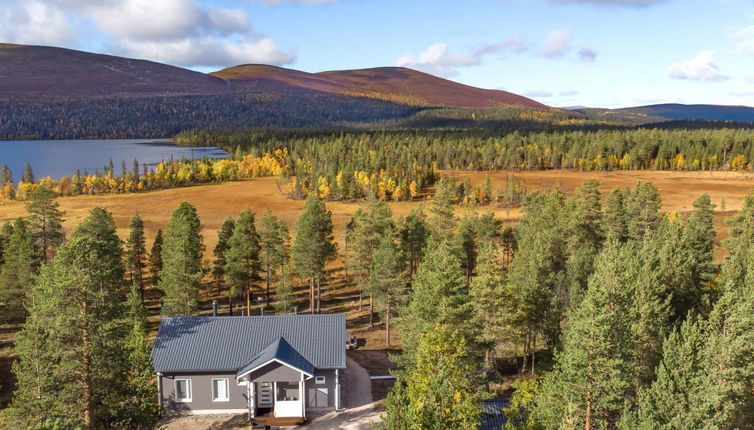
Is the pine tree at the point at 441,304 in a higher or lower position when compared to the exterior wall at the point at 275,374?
higher

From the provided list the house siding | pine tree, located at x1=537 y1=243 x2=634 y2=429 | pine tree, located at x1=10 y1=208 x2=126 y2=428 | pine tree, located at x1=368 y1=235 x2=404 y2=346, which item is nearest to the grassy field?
pine tree, located at x1=368 y1=235 x2=404 y2=346

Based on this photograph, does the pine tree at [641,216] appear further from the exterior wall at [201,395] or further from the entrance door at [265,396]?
the exterior wall at [201,395]

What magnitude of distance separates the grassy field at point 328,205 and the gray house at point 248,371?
11154 mm

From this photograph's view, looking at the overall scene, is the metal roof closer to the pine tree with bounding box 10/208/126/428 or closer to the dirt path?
the dirt path

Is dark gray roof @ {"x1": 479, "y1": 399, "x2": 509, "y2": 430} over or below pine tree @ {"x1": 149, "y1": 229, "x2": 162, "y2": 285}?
below

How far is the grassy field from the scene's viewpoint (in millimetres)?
49812

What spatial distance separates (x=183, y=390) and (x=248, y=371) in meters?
4.65

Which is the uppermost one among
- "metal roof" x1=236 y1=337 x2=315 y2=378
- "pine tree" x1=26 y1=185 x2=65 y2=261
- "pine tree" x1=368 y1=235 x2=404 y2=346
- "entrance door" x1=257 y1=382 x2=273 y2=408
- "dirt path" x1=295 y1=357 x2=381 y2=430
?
"pine tree" x1=26 y1=185 x2=65 y2=261

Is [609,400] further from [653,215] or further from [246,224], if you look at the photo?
[653,215]

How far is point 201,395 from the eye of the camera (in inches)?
1107

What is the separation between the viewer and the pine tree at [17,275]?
40031mm

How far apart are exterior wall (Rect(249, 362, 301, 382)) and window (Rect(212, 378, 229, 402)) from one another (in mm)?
2371

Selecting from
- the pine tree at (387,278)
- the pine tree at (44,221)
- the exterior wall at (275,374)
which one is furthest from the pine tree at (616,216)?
the pine tree at (44,221)

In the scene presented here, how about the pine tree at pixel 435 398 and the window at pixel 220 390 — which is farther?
the window at pixel 220 390
